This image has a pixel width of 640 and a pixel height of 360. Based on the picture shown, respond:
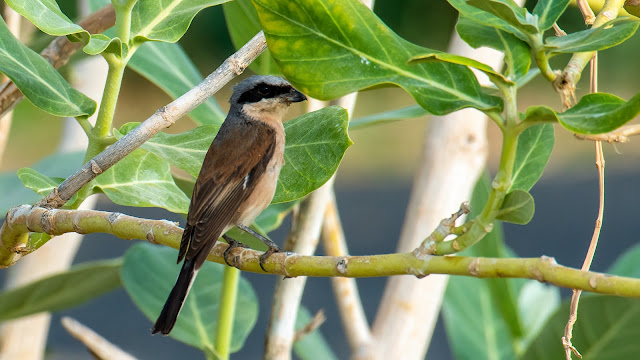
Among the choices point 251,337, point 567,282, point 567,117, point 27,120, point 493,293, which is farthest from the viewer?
point 27,120

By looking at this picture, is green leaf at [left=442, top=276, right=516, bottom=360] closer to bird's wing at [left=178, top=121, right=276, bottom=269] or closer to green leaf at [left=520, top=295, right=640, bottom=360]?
green leaf at [left=520, top=295, right=640, bottom=360]

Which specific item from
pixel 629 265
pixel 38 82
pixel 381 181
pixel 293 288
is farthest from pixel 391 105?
pixel 38 82

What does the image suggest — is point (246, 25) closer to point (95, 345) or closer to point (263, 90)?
point (263, 90)

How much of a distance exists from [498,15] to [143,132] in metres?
0.41

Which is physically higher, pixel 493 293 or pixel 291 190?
pixel 291 190

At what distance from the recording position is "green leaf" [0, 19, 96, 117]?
932 millimetres

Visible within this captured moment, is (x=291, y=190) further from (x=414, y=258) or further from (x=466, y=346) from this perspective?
(x=466, y=346)

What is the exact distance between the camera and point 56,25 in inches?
34.6

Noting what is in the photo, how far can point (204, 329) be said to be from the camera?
4.79 ft

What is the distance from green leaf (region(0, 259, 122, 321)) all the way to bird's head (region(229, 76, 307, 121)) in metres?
0.45

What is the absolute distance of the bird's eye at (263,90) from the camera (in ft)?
5.34

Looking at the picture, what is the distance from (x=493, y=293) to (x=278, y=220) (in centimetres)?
58

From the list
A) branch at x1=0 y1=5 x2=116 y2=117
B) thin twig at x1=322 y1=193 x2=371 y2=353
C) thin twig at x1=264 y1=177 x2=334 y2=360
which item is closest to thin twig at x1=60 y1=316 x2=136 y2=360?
thin twig at x1=264 y1=177 x2=334 y2=360

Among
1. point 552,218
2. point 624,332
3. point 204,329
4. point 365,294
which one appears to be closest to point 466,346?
point 624,332
